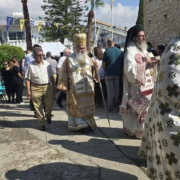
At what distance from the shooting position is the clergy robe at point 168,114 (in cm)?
180

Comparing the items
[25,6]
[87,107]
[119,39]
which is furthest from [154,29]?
[119,39]

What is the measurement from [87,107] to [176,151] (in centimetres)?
324

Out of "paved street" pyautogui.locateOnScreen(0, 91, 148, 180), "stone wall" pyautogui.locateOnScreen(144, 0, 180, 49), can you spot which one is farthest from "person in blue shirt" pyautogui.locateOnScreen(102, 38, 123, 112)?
"stone wall" pyautogui.locateOnScreen(144, 0, 180, 49)

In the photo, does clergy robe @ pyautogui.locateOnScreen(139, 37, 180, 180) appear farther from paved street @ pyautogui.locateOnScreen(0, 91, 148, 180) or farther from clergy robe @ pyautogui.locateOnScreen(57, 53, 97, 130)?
clergy robe @ pyautogui.locateOnScreen(57, 53, 97, 130)

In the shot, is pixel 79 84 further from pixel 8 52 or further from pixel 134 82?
pixel 8 52

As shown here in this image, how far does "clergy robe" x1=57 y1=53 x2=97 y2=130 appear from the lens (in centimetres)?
486

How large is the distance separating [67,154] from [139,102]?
1466 mm

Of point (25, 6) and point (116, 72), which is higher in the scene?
point (25, 6)

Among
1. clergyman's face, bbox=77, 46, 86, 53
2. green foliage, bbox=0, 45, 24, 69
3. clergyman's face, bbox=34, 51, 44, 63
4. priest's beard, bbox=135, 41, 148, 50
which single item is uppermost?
priest's beard, bbox=135, 41, 148, 50

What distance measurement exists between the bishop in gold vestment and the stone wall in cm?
1398

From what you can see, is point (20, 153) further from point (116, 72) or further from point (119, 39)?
point (119, 39)

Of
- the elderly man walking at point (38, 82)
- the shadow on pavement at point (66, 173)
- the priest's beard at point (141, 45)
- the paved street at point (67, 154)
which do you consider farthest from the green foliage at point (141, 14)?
the shadow on pavement at point (66, 173)

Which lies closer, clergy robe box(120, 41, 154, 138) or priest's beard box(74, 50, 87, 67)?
clergy robe box(120, 41, 154, 138)

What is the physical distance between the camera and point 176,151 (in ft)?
6.02
